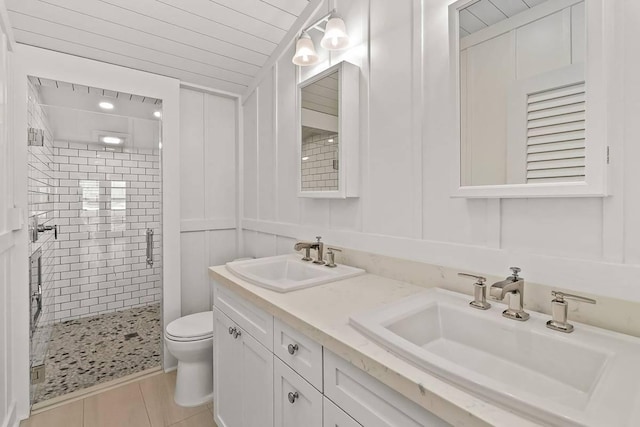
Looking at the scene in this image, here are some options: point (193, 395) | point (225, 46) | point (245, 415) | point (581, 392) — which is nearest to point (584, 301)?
point (581, 392)

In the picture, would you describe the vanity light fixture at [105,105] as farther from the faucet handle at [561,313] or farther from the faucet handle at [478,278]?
the faucet handle at [561,313]

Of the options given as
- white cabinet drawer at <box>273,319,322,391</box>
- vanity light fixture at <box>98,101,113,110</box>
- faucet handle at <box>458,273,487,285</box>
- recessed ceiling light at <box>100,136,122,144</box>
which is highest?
vanity light fixture at <box>98,101,113,110</box>

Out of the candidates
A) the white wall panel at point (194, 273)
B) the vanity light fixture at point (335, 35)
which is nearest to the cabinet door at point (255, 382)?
the white wall panel at point (194, 273)

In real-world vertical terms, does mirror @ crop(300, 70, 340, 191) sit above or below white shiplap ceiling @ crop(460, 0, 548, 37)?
below

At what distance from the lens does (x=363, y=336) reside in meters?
0.88

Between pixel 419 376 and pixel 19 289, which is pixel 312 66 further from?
pixel 19 289

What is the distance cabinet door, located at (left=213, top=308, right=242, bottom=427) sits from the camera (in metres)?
1.50

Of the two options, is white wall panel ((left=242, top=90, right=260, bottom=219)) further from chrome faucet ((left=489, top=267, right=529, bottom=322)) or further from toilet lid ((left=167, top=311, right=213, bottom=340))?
chrome faucet ((left=489, top=267, right=529, bottom=322))

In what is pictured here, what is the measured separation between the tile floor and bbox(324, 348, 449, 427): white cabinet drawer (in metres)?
1.38

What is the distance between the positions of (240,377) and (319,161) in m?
1.21

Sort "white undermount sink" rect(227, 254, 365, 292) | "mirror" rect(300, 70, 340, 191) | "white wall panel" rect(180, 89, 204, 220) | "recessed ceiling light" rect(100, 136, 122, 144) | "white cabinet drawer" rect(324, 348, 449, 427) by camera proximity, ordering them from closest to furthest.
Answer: "white cabinet drawer" rect(324, 348, 449, 427) → "white undermount sink" rect(227, 254, 365, 292) → "mirror" rect(300, 70, 340, 191) → "recessed ceiling light" rect(100, 136, 122, 144) → "white wall panel" rect(180, 89, 204, 220)

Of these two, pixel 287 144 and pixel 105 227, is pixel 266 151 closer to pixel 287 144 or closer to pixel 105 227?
pixel 287 144

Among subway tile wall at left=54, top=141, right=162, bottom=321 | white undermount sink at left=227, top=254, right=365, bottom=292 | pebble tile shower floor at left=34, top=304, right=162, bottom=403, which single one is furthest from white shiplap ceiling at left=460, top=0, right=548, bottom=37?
pebble tile shower floor at left=34, top=304, right=162, bottom=403

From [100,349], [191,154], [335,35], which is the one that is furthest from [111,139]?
[335,35]
